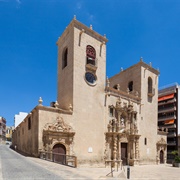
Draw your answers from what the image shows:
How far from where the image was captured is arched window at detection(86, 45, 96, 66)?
2431cm

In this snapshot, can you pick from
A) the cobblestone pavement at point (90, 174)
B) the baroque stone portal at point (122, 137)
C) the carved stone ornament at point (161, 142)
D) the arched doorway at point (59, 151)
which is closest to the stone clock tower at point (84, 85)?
the arched doorway at point (59, 151)

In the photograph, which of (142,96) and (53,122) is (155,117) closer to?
(142,96)

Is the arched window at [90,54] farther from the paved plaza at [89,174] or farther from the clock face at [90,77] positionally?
the paved plaza at [89,174]

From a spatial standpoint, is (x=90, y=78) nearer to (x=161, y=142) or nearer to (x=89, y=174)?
(x=89, y=174)

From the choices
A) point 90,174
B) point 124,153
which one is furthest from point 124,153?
point 90,174

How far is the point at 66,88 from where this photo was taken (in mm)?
23562

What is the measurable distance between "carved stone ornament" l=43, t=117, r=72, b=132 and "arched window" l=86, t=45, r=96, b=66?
8.38 metres

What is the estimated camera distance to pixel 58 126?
19969mm

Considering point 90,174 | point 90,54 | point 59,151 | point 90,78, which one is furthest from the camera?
point 90,54

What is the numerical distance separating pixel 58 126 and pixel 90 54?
995 cm

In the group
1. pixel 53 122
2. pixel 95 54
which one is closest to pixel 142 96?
pixel 95 54

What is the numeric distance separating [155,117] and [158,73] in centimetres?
768

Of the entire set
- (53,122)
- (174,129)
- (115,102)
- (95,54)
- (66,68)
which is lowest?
(174,129)

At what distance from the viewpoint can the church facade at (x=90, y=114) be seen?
2014cm
